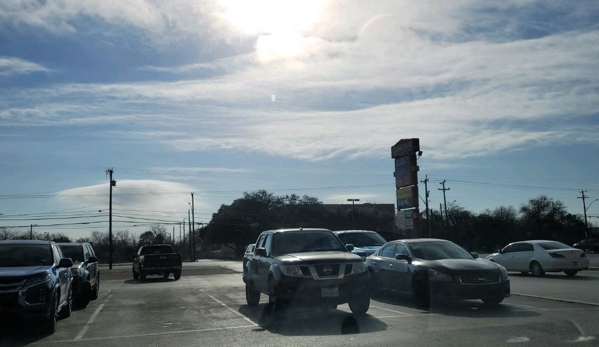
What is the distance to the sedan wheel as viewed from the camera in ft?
76.8

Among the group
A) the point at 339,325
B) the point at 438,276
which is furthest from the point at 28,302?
the point at 438,276

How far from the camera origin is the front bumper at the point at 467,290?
12797 mm

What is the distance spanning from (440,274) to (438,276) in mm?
62

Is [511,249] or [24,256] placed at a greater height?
[24,256]

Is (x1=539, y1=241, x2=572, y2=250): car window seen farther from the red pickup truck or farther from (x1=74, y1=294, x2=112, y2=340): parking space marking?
the red pickup truck

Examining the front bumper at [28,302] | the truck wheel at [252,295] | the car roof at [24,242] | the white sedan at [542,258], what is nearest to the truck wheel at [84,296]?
the car roof at [24,242]

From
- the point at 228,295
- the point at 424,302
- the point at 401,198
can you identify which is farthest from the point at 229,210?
the point at 424,302

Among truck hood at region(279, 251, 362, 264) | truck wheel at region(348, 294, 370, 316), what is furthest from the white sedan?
truck wheel at region(348, 294, 370, 316)

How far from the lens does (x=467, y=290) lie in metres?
12.8

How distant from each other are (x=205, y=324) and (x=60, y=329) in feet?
9.29

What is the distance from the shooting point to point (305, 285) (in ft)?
37.8

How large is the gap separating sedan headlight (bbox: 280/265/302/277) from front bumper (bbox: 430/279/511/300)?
3.30m

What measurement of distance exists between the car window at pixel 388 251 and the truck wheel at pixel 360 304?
3.80 metres

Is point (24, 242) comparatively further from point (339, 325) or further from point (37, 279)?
point (339, 325)
